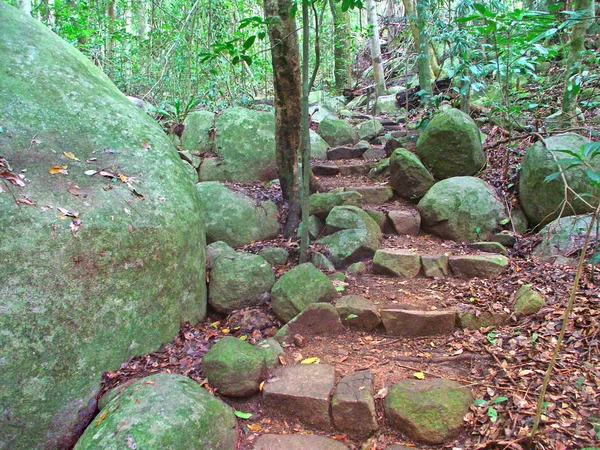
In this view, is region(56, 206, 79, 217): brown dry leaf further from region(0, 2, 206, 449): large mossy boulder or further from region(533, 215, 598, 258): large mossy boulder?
region(533, 215, 598, 258): large mossy boulder

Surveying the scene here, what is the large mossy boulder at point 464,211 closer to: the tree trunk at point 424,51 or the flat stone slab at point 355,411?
the flat stone slab at point 355,411

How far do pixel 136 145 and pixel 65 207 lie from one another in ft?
2.83

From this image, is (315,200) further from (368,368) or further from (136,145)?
(368,368)

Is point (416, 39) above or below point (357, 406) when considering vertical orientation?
above

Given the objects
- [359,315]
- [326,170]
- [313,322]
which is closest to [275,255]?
[313,322]

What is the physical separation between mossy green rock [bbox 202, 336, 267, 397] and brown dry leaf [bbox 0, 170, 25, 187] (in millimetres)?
1635

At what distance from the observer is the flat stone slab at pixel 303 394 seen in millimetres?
2449

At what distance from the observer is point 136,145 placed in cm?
337

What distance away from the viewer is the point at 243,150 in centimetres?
588

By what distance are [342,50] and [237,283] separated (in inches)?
368

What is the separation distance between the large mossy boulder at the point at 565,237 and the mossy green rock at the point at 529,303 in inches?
35.5

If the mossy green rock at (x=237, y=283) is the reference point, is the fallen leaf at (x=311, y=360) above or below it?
below

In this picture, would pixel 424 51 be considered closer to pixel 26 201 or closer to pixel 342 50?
pixel 342 50

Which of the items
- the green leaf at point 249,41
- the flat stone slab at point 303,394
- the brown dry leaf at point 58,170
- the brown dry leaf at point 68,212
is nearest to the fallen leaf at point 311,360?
the flat stone slab at point 303,394
